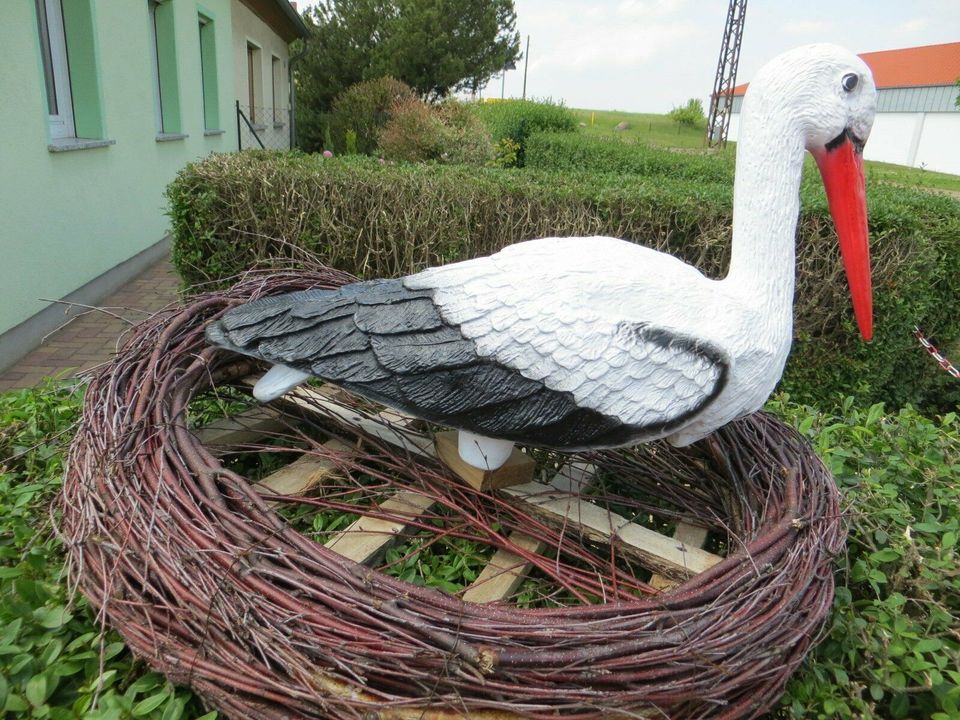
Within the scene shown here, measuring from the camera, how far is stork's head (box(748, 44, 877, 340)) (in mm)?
1296

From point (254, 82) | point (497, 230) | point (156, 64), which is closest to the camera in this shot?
point (497, 230)

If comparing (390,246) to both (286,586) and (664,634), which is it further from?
(664,634)

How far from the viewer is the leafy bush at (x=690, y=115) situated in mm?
37219

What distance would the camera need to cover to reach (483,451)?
1513mm

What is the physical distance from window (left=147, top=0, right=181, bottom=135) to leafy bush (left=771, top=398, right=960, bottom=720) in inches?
266

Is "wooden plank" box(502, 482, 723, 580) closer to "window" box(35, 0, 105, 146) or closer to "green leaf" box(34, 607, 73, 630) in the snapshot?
"green leaf" box(34, 607, 73, 630)

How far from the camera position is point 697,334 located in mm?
1259

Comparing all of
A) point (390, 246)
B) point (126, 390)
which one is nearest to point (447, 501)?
point (126, 390)

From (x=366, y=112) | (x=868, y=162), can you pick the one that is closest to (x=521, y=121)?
(x=366, y=112)

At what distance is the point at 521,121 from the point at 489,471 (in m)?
10.9

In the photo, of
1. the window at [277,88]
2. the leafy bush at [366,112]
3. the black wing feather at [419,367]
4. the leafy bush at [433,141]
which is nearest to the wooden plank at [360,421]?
the black wing feather at [419,367]

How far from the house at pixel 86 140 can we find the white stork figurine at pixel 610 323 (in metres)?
2.78

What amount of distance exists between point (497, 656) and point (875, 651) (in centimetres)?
86

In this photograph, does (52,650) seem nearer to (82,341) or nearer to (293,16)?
(82,341)
